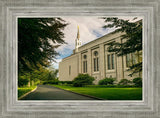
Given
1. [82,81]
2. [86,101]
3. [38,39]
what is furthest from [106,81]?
[86,101]

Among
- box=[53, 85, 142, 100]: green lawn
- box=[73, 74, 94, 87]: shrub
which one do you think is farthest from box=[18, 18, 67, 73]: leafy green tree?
box=[73, 74, 94, 87]: shrub

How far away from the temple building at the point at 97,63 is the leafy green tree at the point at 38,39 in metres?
4.72

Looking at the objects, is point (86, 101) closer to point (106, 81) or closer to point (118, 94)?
point (118, 94)

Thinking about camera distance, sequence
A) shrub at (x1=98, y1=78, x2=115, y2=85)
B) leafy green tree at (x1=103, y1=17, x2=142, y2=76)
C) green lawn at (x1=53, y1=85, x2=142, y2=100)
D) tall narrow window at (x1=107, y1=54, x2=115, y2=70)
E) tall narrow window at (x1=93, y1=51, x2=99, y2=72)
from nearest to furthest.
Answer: leafy green tree at (x1=103, y1=17, x2=142, y2=76), green lawn at (x1=53, y1=85, x2=142, y2=100), shrub at (x1=98, y1=78, x2=115, y2=85), tall narrow window at (x1=107, y1=54, x2=115, y2=70), tall narrow window at (x1=93, y1=51, x2=99, y2=72)

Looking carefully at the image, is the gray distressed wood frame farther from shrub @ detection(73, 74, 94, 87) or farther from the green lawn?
shrub @ detection(73, 74, 94, 87)

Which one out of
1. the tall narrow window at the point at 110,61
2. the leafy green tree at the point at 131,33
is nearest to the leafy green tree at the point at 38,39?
the leafy green tree at the point at 131,33

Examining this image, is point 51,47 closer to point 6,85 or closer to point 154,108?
point 6,85

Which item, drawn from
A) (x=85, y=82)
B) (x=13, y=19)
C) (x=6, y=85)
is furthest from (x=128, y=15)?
(x=85, y=82)

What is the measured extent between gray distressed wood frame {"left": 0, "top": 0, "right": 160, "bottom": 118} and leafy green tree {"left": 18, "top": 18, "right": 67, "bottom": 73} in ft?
2.28

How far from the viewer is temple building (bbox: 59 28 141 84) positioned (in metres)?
9.27

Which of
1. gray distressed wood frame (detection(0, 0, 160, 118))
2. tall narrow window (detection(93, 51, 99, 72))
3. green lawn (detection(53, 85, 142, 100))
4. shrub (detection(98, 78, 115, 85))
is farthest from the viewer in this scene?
tall narrow window (detection(93, 51, 99, 72))

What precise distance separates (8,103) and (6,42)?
3.14ft

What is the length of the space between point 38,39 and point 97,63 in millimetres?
7879

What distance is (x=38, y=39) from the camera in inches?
157
